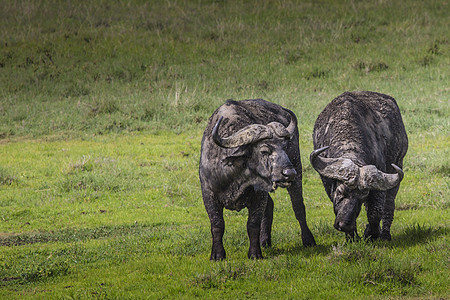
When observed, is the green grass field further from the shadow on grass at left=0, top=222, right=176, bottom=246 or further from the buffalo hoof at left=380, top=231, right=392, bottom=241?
the buffalo hoof at left=380, top=231, right=392, bottom=241

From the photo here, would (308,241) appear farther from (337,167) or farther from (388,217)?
→ (337,167)

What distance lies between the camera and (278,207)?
39.5 feet

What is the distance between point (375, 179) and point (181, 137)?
10625mm

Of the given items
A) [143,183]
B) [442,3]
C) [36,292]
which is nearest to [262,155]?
[36,292]

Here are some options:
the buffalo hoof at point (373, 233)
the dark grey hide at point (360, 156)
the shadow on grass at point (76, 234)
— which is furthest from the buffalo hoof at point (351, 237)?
the shadow on grass at point (76, 234)

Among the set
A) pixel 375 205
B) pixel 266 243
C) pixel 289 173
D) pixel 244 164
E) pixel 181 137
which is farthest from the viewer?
pixel 181 137

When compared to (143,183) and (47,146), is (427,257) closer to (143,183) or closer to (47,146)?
(143,183)

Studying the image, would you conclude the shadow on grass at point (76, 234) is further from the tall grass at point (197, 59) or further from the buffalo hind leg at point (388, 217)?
the tall grass at point (197, 59)

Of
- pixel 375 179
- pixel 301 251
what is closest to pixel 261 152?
pixel 375 179

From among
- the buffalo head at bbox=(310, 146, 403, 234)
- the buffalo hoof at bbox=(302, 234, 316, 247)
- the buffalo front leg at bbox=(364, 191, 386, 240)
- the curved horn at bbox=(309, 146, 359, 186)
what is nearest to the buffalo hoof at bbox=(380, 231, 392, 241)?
the buffalo front leg at bbox=(364, 191, 386, 240)

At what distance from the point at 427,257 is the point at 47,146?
37.9 feet

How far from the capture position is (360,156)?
8.19m

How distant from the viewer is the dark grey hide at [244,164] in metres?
7.59

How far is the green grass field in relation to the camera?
7441 mm
